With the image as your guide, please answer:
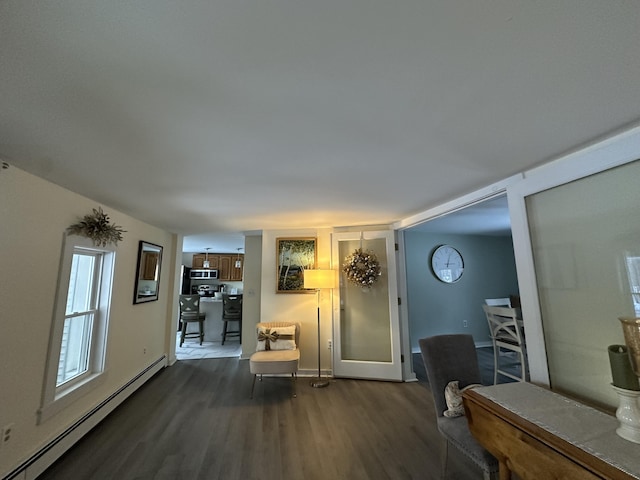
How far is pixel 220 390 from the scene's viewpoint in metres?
3.34

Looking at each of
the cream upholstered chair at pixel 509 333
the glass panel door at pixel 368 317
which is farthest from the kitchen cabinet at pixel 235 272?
the cream upholstered chair at pixel 509 333

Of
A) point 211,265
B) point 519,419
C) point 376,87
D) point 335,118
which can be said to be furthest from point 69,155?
point 211,265

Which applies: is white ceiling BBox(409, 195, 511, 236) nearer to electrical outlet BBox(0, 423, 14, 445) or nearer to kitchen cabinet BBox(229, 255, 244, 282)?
electrical outlet BBox(0, 423, 14, 445)

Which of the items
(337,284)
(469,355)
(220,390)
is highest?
(337,284)

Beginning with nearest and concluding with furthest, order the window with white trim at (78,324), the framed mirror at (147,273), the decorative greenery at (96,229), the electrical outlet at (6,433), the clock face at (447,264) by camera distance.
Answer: the electrical outlet at (6,433)
the window with white trim at (78,324)
the decorative greenery at (96,229)
the framed mirror at (147,273)
the clock face at (447,264)

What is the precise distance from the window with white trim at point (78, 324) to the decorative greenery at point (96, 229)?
59 millimetres

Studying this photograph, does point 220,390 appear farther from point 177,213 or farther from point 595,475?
point 595,475

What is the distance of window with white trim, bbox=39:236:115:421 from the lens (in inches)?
82.9

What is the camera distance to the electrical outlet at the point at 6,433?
1696 millimetres

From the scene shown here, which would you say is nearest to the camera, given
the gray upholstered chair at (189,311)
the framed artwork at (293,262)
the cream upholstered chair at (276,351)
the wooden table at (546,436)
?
the wooden table at (546,436)

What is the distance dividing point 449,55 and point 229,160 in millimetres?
1300

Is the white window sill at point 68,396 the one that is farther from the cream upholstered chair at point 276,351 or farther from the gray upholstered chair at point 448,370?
the gray upholstered chair at point 448,370

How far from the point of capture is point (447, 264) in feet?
16.7

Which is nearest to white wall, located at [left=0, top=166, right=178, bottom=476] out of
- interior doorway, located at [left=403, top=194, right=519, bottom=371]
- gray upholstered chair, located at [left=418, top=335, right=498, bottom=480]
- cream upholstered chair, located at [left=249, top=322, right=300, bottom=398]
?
cream upholstered chair, located at [left=249, top=322, right=300, bottom=398]
